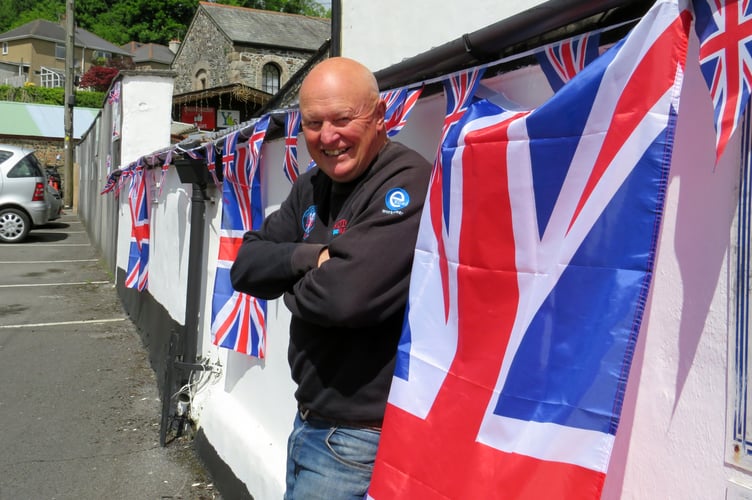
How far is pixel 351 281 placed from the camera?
74.2 inches

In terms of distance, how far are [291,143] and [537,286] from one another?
7.39 ft

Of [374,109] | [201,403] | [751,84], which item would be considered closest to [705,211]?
[751,84]

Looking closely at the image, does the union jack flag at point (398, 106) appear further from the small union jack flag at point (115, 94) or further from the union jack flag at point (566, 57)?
the small union jack flag at point (115, 94)

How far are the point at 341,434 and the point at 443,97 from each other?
47.9 inches

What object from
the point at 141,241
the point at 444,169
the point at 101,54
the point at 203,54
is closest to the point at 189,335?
the point at 141,241

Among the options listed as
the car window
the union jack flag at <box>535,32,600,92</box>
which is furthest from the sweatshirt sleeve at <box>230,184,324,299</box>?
the car window

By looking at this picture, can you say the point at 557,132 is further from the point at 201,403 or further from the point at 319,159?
the point at 201,403

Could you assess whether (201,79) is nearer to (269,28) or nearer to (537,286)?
(269,28)

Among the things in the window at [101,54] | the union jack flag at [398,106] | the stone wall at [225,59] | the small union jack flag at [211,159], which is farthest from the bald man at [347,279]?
the window at [101,54]

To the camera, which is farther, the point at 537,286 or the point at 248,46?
the point at 248,46

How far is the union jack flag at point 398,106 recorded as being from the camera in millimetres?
2521

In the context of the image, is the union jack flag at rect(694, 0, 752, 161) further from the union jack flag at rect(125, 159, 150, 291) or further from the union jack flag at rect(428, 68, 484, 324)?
the union jack flag at rect(125, 159, 150, 291)

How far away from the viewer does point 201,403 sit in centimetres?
515

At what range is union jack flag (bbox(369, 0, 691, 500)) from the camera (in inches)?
54.4
